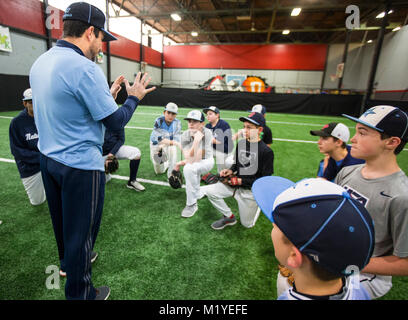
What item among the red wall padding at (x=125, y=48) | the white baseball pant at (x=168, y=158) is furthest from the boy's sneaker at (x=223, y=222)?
the red wall padding at (x=125, y=48)

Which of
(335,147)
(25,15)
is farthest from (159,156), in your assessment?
(25,15)

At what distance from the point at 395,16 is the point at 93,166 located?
24422mm

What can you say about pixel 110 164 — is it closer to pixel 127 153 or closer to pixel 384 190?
pixel 127 153

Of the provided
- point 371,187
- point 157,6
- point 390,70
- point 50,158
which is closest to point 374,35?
point 390,70

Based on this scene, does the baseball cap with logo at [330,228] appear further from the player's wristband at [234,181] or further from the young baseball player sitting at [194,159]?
the young baseball player sitting at [194,159]

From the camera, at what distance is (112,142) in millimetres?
3820

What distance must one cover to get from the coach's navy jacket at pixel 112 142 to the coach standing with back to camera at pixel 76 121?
222cm

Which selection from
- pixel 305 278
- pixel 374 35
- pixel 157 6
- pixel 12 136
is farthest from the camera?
pixel 374 35

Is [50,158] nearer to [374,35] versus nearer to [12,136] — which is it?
[12,136]

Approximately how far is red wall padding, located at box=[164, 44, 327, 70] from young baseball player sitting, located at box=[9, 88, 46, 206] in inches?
986

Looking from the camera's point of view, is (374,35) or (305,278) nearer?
(305,278)

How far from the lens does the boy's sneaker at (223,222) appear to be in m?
2.98

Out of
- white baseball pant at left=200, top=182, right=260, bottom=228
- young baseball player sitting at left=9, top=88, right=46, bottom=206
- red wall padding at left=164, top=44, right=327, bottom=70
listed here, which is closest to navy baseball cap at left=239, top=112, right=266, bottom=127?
white baseball pant at left=200, top=182, right=260, bottom=228

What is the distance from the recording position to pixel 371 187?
5.19ft
